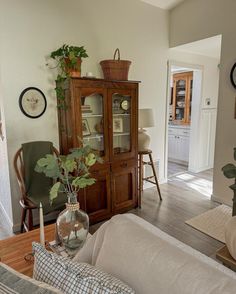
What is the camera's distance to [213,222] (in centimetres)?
284

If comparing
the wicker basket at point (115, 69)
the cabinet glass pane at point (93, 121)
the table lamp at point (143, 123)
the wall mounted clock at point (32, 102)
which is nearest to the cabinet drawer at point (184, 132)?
the table lamp at point (143, 123)

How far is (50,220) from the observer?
285cm

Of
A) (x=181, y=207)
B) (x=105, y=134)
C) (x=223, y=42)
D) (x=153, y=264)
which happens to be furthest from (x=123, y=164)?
(x=153, y=264)

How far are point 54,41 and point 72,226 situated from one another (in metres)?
2.15

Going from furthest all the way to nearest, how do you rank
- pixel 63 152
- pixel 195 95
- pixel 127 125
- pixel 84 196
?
1. pixel 195 95
2. pixel 127 125
3. pixel 63 152
4. pixel 84 196

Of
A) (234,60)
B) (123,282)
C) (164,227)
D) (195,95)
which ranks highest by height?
(234,60)

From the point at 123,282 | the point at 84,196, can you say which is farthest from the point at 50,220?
the point at 123,282

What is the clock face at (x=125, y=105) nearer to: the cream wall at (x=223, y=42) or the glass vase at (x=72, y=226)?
the cream wall at (x=223, y=42)

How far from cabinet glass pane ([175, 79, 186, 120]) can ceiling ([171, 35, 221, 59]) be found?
1.13 m

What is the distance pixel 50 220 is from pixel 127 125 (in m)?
1.51

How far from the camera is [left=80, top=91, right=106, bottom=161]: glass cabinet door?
264 cm

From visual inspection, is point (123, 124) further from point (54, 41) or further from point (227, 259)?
point (227, 259)

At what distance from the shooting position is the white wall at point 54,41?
93.7 inches

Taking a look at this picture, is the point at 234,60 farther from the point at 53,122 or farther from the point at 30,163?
the point at 30,163
